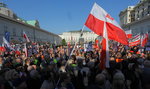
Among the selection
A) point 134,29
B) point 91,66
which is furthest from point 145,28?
point 91,66

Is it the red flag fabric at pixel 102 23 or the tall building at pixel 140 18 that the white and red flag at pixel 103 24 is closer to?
the red flag fabric at pixel 102 23

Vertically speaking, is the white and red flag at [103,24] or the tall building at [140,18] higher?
the tall building at [140,18]

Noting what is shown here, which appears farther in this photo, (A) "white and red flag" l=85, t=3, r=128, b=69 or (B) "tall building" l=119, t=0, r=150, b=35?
(B) "tall building" l=119, t=0, r=150, b=35

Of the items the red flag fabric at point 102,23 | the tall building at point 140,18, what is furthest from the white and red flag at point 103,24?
the tall building at point 140,18

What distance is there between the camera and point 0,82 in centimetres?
364

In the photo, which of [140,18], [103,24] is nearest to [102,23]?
[103,24]

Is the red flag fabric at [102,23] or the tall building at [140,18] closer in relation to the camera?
the red flag fabric at [102,23]

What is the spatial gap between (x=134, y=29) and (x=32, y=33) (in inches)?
1277

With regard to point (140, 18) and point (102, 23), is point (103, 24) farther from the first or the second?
point (140, 18)

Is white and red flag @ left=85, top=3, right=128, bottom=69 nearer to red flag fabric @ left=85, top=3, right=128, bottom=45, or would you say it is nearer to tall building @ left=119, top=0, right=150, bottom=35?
red flag fabric @ left=85, top=3, right=128, bottom=45

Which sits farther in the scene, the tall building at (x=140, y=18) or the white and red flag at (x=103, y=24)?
the tall building at (x=140, y=18)

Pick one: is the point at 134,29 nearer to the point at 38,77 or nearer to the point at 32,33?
the point at 32,33

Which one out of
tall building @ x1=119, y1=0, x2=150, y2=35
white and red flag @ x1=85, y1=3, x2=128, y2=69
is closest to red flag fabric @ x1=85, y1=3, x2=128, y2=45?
white and red flag @ x1=85, y1=3, x2=128, y2=69

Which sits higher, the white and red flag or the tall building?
the tall building
